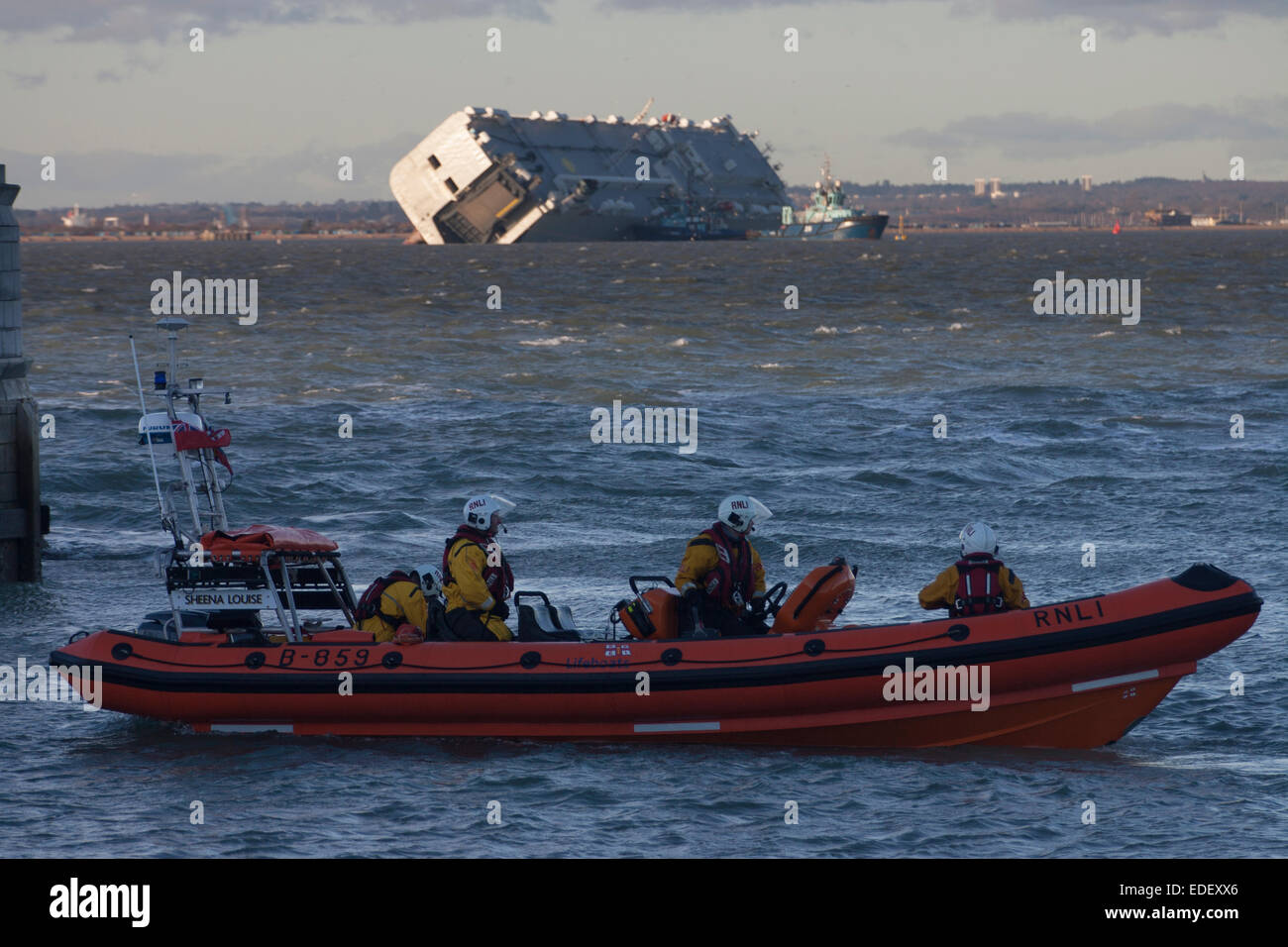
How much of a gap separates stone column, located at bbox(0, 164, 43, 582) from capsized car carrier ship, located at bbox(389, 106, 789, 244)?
98.1 meters

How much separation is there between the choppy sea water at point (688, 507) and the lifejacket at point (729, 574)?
978 mm

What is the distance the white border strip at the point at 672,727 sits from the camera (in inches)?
369

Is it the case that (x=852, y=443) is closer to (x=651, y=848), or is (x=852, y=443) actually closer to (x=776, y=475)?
(x=776, y=475)

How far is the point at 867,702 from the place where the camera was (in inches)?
362

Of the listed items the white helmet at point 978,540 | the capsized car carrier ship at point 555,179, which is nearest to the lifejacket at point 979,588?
the white helmet at point 978,540

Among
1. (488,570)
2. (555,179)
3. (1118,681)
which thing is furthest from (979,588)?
(555,179)

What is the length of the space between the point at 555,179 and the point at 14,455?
104m

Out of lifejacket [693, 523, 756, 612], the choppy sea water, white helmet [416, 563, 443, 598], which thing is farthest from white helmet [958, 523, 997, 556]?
white helmet [416, 563, 443, 598]

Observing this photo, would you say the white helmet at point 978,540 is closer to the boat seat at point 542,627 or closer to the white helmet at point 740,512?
the white helmet at point 740,512

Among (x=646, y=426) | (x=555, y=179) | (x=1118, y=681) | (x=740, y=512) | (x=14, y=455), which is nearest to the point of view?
(x=1118, y=681)

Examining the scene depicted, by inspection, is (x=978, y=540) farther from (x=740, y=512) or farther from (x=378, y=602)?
(x=378, y=602)

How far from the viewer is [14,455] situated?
564 inches

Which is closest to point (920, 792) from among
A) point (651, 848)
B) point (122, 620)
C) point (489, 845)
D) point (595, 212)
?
point (651, 848)
